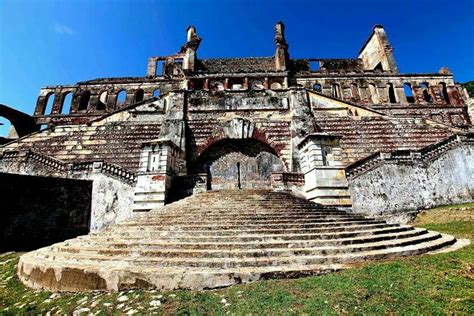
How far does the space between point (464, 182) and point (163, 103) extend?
638 inches

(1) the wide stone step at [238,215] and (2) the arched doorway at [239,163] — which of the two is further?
(2) the arched doorway at [239,163]

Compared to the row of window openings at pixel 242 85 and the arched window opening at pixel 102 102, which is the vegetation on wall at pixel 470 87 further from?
the arched window opening at pixel 102 102

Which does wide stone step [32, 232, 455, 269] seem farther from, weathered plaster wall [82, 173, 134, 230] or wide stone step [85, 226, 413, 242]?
weathered plaster wall [82, 173, 134, 230]

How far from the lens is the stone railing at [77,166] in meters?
11.0

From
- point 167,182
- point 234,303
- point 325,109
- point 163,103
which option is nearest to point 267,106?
point 325,109

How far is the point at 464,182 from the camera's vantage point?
1220 cm

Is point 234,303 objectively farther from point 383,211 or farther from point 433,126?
point 433,126

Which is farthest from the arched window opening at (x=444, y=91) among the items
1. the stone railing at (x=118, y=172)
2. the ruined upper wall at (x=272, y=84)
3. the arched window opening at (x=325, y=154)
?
→ the stone railing at (x=118, y=172)

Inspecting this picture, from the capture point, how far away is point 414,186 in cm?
1184

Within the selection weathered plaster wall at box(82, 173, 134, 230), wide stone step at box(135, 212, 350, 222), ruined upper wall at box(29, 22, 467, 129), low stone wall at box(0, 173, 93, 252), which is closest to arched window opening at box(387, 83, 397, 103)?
ruined upper wall at box(29, 22, 467, 129)

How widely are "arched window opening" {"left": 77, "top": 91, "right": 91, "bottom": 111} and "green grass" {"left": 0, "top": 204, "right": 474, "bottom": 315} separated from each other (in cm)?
2718

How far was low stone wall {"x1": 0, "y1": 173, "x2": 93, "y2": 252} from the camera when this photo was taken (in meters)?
8.55

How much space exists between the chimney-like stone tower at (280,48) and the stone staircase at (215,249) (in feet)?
76.6

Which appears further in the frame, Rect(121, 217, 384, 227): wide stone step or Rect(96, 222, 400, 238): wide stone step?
Rect(121, 217, 384, 227): wide stone step
